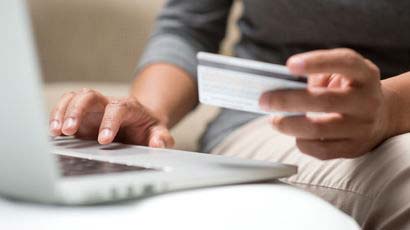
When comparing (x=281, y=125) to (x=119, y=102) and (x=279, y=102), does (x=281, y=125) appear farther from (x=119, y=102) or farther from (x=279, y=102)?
(x=119, y=102)

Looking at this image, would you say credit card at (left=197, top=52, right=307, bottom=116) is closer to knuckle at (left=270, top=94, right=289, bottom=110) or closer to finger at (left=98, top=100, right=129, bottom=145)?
knuckle at (left=270, top=94, right=289, bottom=110)

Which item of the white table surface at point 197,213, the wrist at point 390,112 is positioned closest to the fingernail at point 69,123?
the white table surface at point 197,213

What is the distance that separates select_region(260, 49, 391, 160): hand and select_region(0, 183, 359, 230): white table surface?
0.08 m

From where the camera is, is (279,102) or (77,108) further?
(77,108)

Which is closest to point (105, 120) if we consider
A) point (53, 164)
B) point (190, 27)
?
point (53, 164)

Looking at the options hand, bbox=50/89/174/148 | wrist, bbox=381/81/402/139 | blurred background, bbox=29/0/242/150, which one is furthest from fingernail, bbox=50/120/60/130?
blurred background, bbox=29/0/242/150

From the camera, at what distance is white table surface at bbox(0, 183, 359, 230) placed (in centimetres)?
48

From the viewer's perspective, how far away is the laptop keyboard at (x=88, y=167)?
534 mm

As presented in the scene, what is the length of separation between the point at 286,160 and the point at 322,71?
0.85ft

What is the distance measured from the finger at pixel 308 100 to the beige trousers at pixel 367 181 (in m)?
0.10

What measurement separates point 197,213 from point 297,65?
140mm

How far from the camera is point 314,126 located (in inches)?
24.8

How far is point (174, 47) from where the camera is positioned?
43.0 inches

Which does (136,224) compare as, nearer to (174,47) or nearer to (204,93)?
(204,93)
